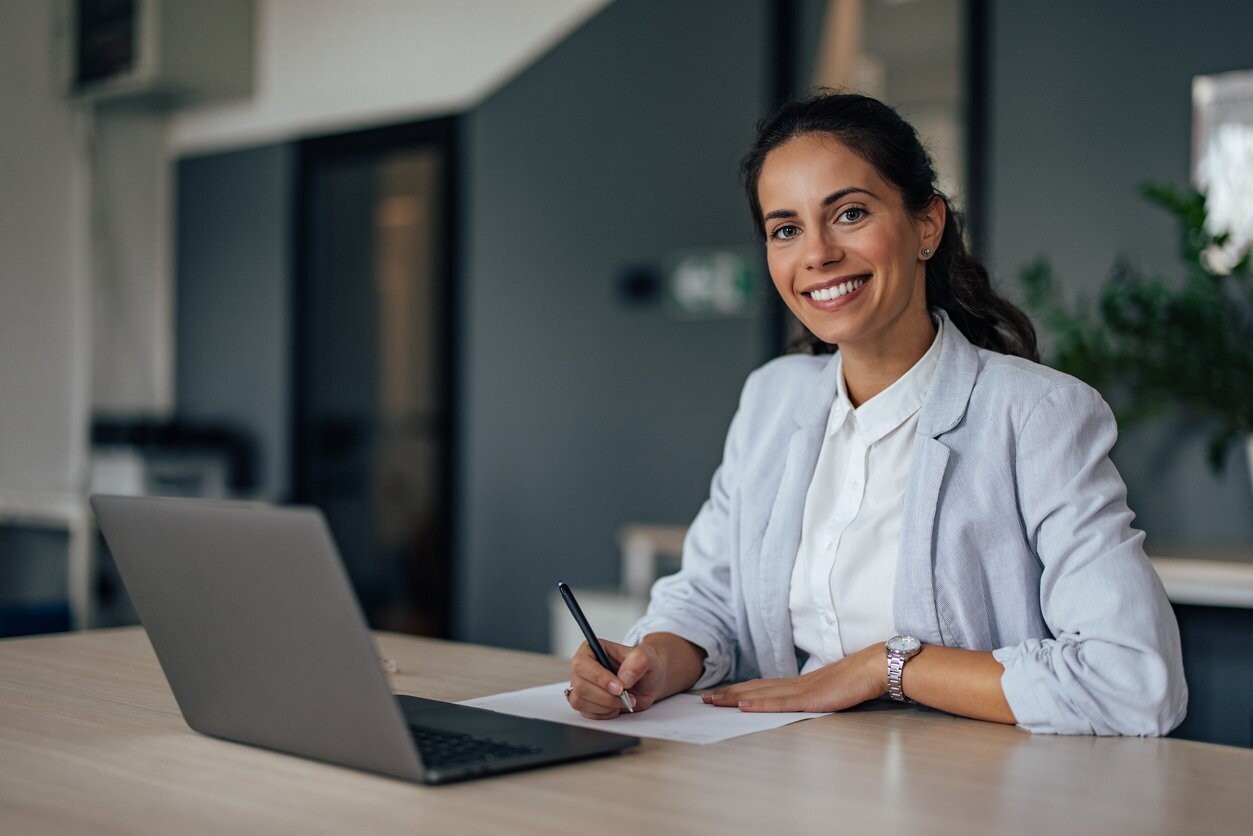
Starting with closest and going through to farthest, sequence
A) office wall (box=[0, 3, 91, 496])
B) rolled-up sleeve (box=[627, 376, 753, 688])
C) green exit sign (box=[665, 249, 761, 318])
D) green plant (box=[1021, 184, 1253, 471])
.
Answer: rolled-up sleeve (box=[627, 376, 753, 688]), green plant (box=[1021, 184, 1253, 471]), green exit sign (box=[665, 249, 761, 318]), office wall (box=[0, 3, 91, 496])

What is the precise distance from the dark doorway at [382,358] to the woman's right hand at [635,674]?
126 inches

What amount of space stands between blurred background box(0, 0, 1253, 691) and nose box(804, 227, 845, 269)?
152cm

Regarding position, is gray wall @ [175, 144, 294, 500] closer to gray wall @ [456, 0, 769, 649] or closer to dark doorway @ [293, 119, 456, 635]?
dark doorway @ [293, 119, 456, 635]

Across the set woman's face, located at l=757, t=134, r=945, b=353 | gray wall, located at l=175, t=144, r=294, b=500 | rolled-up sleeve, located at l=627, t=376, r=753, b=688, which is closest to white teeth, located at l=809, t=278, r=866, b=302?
woman's face, located at l=757, t=134, r=945, b=353

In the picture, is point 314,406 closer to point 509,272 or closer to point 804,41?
point 509,272

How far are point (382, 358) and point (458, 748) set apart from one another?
3895 mm

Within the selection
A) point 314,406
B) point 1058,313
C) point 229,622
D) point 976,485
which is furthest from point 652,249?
point 229,622

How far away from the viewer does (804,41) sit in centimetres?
385

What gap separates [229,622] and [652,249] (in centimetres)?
309

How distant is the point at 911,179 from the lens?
5.62 ft

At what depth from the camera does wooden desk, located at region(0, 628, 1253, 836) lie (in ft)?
3.16

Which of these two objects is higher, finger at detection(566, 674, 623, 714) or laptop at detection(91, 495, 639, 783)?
laptop at detection(91, 495, 639, 783)

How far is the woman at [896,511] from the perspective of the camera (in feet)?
4.42

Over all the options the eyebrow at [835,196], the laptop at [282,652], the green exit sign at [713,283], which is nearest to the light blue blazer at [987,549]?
the eyebrow at [835,196]
